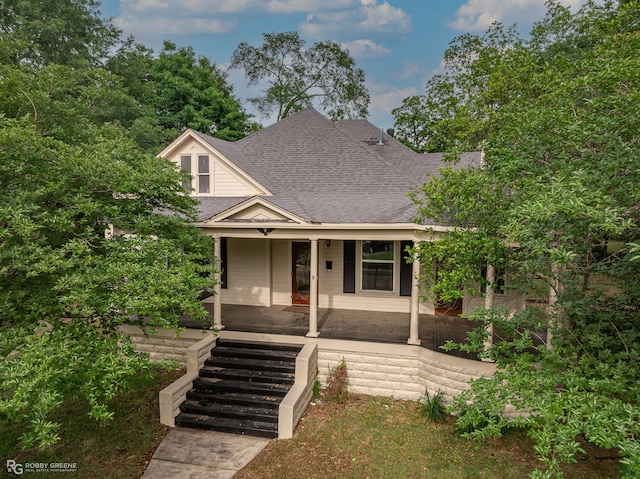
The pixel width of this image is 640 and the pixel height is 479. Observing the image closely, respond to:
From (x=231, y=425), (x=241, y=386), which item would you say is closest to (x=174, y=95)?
(x=241, y=386)

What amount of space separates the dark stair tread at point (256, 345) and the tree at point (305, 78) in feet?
85.6

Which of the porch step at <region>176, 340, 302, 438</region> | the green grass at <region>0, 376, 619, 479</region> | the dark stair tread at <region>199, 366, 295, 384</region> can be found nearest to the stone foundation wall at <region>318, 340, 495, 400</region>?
the green grass at <region>0, 376, 619, 479</region>

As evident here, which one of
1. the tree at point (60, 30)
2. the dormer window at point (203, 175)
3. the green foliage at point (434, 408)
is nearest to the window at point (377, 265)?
the green foliage at point (434, 408)

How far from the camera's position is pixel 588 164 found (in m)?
4.46

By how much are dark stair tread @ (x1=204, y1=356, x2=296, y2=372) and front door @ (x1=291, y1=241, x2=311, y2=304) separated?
367 centimetres

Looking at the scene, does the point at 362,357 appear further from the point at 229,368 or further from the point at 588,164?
the point at 588,164

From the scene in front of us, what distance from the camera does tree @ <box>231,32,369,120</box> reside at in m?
32.0

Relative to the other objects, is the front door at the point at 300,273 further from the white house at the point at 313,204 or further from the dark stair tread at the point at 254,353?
the dark stair tread at the point at 254,353

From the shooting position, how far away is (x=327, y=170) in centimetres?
1302

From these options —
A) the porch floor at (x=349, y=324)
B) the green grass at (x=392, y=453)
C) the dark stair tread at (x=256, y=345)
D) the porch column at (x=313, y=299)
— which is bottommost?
the green grass at (x=392, y=453)

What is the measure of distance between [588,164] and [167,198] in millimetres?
7285

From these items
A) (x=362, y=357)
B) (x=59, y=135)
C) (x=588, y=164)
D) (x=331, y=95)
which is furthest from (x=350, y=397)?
(x=331, y=95)

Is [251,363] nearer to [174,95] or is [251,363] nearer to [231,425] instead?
[231,425]

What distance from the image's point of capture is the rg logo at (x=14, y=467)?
6.45 metres
